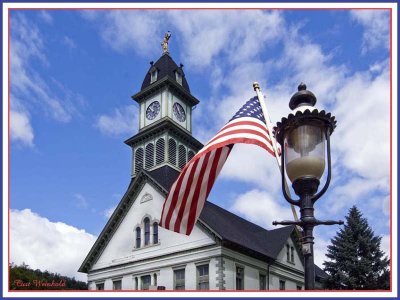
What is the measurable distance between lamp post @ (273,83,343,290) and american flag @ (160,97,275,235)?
3.39 m

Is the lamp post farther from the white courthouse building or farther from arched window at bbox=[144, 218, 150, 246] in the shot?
arched window at bbox=[144, 218, 150, 246]

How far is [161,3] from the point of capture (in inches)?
400

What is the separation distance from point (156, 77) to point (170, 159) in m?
9.40

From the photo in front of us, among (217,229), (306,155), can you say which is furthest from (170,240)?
(306,155)

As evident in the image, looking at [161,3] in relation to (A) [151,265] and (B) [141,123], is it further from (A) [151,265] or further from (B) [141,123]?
(B) [141,123]

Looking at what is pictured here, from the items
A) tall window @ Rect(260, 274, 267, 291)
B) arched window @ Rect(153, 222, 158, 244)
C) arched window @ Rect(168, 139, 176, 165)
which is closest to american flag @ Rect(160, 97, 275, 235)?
arched window @ Rect(153, 222, 158, 244)

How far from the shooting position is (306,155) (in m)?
7.22

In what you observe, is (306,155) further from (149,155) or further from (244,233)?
(149,155)

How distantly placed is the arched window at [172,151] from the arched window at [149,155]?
5.34 ft

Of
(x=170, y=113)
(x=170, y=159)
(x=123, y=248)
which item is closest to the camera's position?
(x=123, y=248)

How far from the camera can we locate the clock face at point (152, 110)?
4428 cm

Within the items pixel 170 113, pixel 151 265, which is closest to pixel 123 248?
pixel 151 265

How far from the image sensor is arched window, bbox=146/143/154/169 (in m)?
41.4

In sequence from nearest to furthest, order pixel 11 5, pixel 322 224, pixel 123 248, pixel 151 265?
1. pixel 322 224
2. pixel 11 5
3. pixel 151 265
4. pixel 123 248
